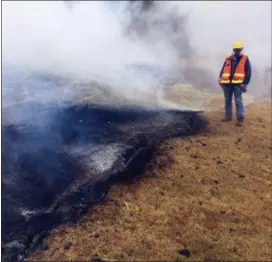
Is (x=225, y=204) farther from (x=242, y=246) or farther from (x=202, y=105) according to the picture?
(x=202, y=105)

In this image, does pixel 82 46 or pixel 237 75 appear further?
pixel 82 46

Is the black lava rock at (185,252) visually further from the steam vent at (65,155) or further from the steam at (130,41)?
the steam at (130,41)

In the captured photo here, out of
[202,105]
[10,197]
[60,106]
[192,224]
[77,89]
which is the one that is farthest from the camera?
[202,105]

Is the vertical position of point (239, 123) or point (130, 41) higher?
point (130, 41)

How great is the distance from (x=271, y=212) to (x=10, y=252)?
12.4 ft

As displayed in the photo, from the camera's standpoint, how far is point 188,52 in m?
19.9

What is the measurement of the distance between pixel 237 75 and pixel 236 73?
48 mm

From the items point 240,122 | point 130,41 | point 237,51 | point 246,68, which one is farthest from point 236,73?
point 130,41

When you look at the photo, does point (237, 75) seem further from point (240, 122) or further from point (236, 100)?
point (240, 122)

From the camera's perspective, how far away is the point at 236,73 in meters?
9.62

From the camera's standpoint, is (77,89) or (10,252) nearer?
(10,252)

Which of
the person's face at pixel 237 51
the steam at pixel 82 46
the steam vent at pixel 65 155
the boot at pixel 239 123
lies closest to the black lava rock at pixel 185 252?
the steam vent at pixel 65 155

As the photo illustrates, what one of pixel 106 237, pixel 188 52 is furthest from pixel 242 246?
pixel 188 52

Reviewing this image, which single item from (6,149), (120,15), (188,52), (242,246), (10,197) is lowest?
(242,246)
